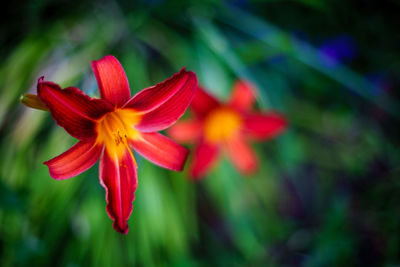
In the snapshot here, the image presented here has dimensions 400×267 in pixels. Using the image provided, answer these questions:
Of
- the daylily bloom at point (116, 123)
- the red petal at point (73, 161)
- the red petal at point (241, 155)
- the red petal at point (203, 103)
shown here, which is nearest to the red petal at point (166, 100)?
the daylily bloom at point (116, 123)

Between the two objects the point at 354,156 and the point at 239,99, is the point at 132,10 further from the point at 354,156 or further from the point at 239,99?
the point at 354,156

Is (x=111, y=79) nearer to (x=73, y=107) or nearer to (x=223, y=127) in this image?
(x=73, y=107)

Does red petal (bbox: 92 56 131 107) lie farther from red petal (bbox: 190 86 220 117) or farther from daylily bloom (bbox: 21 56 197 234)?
red petal (bbox: 190 86 220 117)

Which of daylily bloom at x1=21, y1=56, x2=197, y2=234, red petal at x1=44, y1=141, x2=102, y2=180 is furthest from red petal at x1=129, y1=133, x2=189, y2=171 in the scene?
red petal at x1=44, y1=141, x2=102, y2=180

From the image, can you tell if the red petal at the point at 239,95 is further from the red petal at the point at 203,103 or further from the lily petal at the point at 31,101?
the lily petal at the point at 31,101

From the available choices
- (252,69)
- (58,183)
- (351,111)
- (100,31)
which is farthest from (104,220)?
(351,111)

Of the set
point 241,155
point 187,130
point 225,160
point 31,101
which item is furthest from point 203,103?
point 31,101
